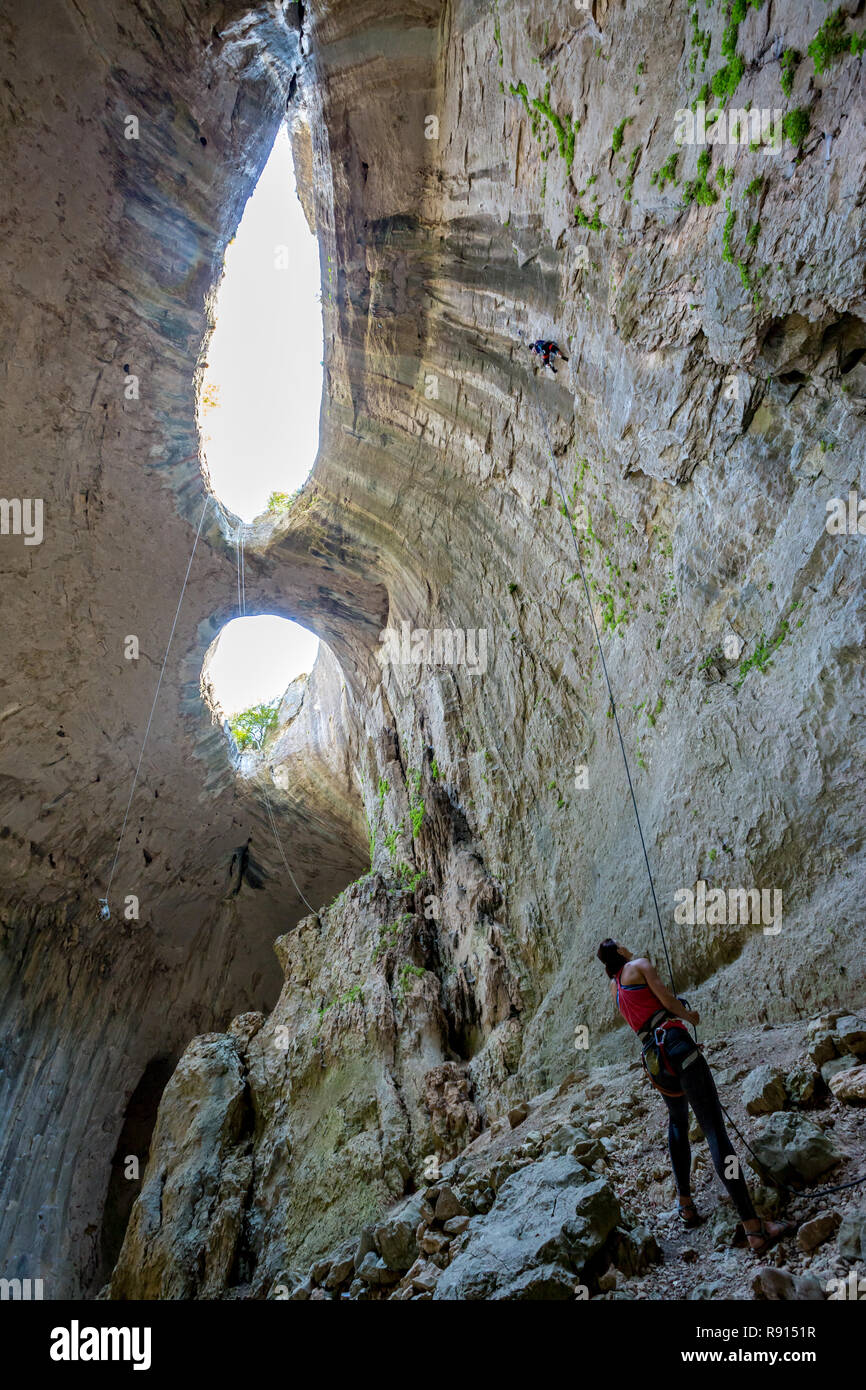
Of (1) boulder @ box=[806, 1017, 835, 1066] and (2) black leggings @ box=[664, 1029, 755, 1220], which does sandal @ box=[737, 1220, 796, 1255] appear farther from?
(1) boulder @ box=[806, 1017, 835, 1066]

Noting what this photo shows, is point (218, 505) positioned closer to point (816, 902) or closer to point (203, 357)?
point (203, 357)

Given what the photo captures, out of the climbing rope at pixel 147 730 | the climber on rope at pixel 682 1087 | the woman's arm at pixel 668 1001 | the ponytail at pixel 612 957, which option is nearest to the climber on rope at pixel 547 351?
the ponytail at pixel 612 957

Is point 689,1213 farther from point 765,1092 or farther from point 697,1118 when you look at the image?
point 765,1092

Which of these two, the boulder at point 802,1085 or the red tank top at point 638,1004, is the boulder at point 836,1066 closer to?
the boulder at point 802,1085

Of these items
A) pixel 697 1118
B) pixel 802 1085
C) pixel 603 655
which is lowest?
pixel 697 1118

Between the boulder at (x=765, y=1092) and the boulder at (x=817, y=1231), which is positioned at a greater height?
the boulder at (x=765, y=1092)

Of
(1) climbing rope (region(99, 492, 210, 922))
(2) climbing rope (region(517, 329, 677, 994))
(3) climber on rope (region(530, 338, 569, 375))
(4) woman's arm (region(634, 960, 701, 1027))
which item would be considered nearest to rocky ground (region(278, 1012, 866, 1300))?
(4) woman's arm (region(634, 960, 701, 1027))

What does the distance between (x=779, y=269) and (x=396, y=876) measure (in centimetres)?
898

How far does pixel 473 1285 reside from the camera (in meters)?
3.79

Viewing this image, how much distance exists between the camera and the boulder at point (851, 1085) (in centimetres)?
374

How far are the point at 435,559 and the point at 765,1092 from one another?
28.0 feet

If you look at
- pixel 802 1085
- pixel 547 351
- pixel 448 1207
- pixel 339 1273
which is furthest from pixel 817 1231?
pixel 547 351

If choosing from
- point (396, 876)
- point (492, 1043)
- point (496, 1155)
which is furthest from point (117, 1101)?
point (496, 1155)

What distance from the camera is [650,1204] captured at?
13.9 feet
